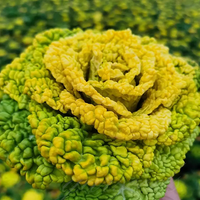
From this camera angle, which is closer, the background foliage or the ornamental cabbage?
the ornamental cabbage

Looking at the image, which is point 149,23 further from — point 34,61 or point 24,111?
point 24,111

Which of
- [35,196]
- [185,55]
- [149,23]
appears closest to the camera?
[35,196]

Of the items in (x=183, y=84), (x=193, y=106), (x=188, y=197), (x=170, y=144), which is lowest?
(x=188, y=197)

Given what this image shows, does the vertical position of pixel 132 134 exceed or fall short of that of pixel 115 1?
it falls short

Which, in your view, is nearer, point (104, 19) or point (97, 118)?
point (97, 118)

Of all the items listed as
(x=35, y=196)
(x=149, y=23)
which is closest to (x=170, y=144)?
(x=35, y=196)
